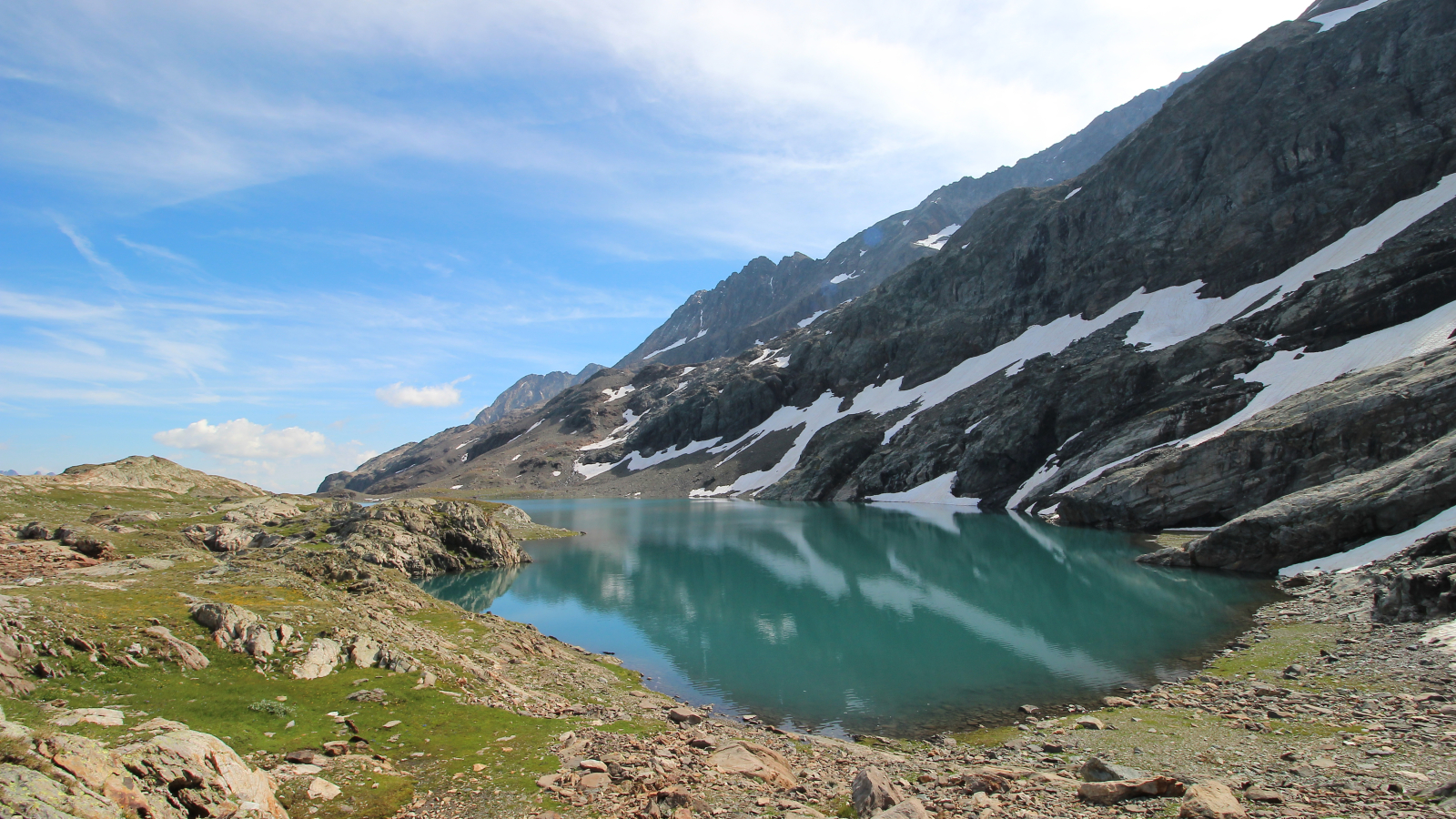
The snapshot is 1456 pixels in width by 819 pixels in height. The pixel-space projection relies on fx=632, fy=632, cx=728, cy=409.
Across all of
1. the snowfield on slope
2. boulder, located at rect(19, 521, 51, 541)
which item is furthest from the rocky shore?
the snowfield on slope

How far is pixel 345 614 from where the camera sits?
20.7m

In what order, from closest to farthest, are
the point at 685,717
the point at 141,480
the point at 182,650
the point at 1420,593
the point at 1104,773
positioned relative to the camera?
the point at 1104,773 → the point at 182,650 → the point at 685,717 → the point at 1420,593 → the point at 141,480

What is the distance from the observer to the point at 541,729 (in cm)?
1520

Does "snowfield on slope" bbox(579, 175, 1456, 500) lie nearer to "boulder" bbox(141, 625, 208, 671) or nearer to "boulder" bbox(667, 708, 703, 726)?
"boulder" bbox(667, 708, 703, 726)

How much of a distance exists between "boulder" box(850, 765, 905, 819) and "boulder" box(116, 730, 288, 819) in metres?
8.93

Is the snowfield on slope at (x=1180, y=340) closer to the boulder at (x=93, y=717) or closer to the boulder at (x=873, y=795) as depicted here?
the boulder at (x=873, y=795)

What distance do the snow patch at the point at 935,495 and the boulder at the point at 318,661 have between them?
89.3 metres

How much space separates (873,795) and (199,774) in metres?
9.92

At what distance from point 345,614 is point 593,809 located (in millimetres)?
14312

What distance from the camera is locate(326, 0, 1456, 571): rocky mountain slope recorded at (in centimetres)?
4572

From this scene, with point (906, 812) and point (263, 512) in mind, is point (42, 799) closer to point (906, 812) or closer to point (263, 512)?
point (906, 812)

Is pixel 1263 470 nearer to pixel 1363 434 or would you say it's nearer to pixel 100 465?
pixel 1363 434

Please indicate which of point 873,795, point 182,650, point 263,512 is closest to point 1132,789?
point 873,795

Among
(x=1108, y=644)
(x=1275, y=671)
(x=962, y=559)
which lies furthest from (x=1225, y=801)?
(x=962, y=559)
